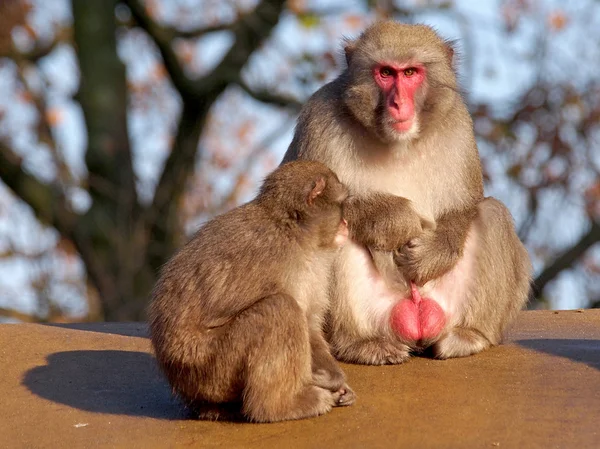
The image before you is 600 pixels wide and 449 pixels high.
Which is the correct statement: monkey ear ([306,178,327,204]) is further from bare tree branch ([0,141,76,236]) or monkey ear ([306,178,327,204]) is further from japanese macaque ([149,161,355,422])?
bare tree branch ([0,141,76,236])

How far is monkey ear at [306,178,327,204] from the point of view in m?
4.93

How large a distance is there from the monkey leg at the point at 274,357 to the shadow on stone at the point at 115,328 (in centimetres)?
238

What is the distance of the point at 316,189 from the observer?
4.97m

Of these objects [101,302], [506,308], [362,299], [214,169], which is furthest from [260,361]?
[214,169]

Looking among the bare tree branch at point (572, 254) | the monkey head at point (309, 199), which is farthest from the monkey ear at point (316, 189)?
the bare tree branch at point (572, 254)

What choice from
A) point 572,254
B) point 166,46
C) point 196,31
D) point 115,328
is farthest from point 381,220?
point 196,31

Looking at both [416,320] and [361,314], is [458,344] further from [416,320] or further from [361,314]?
[361,314]

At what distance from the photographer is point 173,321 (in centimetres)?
469

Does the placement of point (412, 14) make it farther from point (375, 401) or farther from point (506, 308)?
point (375, 401)

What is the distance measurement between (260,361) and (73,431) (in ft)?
3.21

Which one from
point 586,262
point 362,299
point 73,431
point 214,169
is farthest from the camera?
point 214,169

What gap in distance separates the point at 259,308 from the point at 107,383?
A: 149 cm

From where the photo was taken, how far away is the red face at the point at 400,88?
5.57m

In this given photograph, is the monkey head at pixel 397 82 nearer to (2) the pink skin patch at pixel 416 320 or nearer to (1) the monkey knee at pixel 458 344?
(2) the pink skin patch at pixel 416 320
